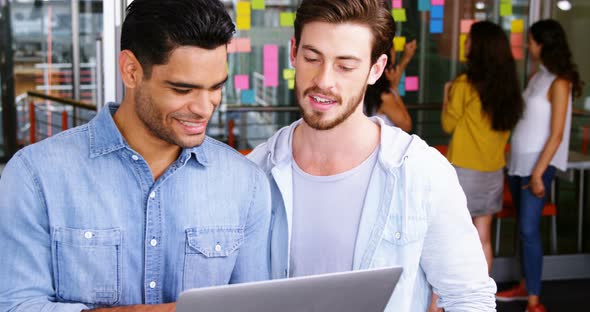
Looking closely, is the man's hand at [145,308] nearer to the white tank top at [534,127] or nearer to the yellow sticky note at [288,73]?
the white tank top at [534,127]

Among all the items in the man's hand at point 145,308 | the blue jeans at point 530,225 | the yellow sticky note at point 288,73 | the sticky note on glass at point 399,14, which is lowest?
the blue jeans at point 530,225

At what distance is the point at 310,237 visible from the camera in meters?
1.90

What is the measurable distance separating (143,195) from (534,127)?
3.16m

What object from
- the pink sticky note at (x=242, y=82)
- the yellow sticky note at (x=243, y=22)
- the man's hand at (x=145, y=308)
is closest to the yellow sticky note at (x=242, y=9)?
the yellow sticky note at (x=243, y=22)

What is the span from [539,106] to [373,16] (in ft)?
8.80

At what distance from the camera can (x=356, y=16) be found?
6.16 ft

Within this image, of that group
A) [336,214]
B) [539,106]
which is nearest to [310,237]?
[336,214]

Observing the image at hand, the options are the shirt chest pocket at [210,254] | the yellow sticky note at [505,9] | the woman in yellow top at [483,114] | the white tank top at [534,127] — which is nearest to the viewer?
the shirt chest pocket at [210,254]

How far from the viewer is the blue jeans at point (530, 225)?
173 inches

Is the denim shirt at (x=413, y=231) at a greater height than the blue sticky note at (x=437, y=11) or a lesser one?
lesser

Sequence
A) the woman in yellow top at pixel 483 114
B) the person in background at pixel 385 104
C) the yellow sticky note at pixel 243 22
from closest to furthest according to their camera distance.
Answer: the person in background at pixel 385 104 → the woman in yellow top at pixel 483 114 → the yellow sticky note at pixel 243 22

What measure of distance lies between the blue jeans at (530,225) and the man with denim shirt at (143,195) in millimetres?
2954

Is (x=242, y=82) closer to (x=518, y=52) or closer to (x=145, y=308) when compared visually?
(x=518, y=52)

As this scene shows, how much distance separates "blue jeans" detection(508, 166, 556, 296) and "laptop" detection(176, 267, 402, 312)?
302 cm
